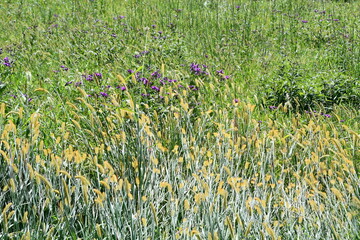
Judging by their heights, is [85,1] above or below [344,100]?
above

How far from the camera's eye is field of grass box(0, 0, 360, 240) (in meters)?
2.35

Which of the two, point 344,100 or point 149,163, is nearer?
point 149,163

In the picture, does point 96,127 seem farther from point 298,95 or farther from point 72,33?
point 72,33

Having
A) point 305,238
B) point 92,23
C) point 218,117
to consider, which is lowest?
point 305,238

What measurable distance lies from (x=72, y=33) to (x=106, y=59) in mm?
1060

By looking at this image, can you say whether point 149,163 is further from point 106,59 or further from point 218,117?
point 106,59

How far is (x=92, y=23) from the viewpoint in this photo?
19.8 feet

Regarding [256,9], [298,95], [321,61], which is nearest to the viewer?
[298,95]

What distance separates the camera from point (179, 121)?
10.1 ft

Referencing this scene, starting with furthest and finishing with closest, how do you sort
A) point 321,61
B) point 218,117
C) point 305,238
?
point 321,61 < point 218,117 < point 305,238

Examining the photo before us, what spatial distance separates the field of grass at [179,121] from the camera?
235 cm

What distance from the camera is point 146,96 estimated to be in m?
3.58

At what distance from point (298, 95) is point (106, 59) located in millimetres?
2175

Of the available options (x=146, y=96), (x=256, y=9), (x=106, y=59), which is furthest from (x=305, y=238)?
(x=256, y=9)
